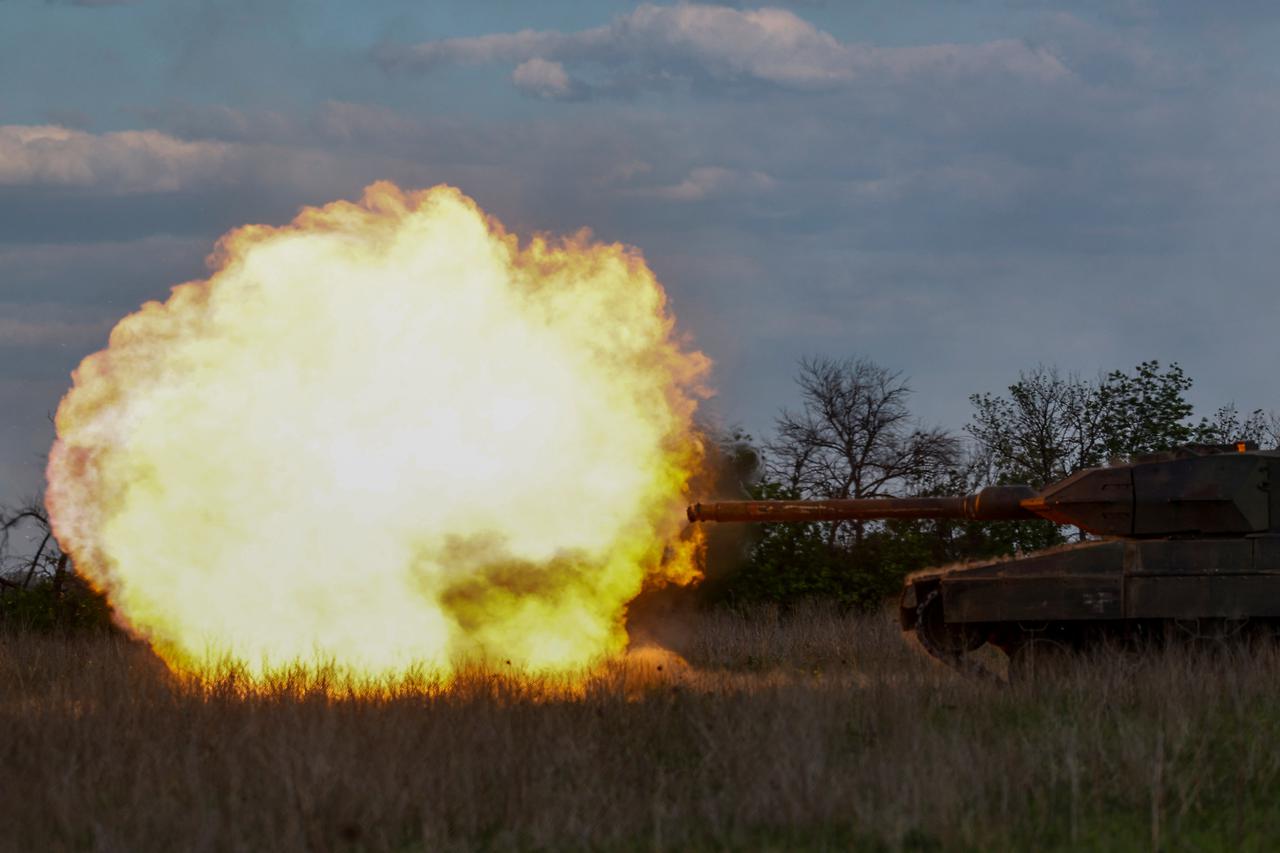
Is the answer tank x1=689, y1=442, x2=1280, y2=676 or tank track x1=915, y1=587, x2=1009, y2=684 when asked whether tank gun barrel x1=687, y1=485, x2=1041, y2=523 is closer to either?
tank x1=689, y1=442, x2=1280, y2=676

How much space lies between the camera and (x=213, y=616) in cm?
1499

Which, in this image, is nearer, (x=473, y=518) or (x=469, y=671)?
(x=469, y=671)

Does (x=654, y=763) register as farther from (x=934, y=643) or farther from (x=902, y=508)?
(x=902, y=508)

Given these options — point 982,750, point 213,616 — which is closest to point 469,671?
point 213,616

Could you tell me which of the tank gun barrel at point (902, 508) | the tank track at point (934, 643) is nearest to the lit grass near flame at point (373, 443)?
the tank gun barrel at point (902, 508)

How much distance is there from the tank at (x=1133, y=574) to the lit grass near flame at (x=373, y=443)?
3204 mm

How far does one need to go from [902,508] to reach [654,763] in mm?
6643

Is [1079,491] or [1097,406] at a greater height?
[1097,406]

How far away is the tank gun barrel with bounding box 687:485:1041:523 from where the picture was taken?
15805 millimetres

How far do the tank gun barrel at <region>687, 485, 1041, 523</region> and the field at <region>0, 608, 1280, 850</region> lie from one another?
2525 mm

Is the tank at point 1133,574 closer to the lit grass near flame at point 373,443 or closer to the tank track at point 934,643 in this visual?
the tank track at point 934,643

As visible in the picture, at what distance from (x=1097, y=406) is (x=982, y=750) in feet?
59.6

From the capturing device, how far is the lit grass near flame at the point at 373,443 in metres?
15.0

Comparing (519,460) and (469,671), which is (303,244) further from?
(469,671)
